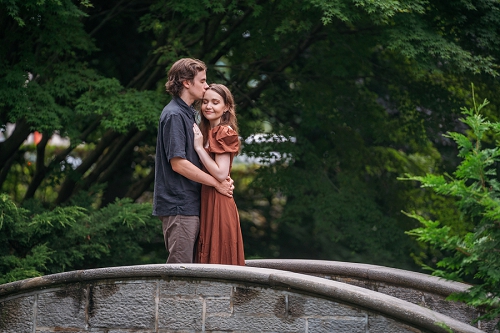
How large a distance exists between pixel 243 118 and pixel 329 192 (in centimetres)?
142

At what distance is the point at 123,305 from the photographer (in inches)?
165

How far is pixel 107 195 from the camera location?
957 centimetres

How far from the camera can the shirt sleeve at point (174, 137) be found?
4363 mm

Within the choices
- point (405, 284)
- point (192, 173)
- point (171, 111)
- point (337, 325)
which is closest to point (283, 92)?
point (405, 284)

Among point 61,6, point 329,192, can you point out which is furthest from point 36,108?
point 329,192

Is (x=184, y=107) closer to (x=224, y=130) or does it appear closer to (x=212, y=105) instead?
(x=212, y=105)

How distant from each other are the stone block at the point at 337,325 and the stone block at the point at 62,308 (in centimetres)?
142

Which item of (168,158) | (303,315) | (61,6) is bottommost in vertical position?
(303,315)

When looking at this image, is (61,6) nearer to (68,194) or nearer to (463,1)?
(68,194)

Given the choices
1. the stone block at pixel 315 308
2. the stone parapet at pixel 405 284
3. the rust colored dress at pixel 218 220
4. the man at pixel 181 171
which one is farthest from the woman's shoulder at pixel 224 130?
the stone parapet at pixel 405 284

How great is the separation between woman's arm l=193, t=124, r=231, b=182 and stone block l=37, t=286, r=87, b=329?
109cm

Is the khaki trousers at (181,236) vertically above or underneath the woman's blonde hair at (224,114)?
underneath

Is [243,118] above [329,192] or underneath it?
above

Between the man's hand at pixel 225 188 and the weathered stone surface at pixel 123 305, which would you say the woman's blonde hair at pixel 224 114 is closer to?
the man's hand at pixel 225 188
